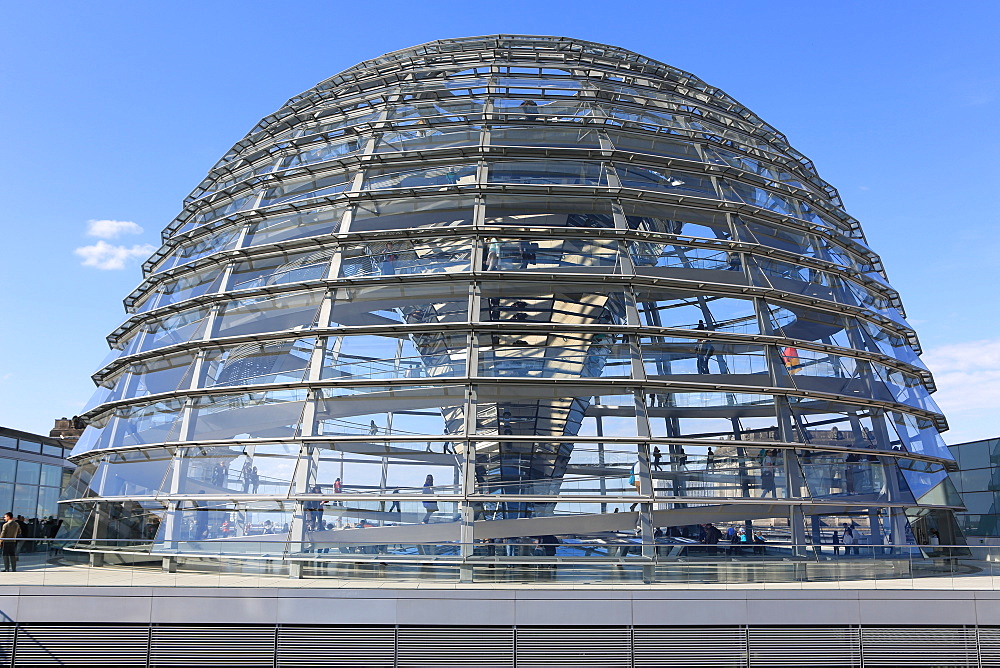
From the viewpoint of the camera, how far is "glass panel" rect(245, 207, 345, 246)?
2398cm

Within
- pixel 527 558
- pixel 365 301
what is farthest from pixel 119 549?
pixel 527 558

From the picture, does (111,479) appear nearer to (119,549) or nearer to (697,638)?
(119,549)

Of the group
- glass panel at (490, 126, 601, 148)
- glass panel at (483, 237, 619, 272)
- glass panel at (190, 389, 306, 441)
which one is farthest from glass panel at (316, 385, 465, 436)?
glass panel at (490, 126, 601, 148)

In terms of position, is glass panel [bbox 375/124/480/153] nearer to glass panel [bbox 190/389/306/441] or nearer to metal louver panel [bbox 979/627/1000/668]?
glass panel [bbox 190/389/306/441]

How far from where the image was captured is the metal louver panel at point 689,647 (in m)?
14.8

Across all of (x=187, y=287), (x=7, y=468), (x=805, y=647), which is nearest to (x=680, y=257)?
(x=805, y=647)

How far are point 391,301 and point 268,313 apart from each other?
3579mm

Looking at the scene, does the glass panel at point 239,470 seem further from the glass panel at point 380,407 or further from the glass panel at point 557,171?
the glass panel at point 557,171

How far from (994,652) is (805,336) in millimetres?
10267

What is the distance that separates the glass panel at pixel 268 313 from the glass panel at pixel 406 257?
1250mm

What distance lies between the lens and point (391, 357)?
66.6 ft

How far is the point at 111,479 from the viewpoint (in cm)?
2194

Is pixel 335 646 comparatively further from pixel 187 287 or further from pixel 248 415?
pixel 187 287

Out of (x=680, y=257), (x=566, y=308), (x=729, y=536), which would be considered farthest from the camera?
(x=566, y=308)
